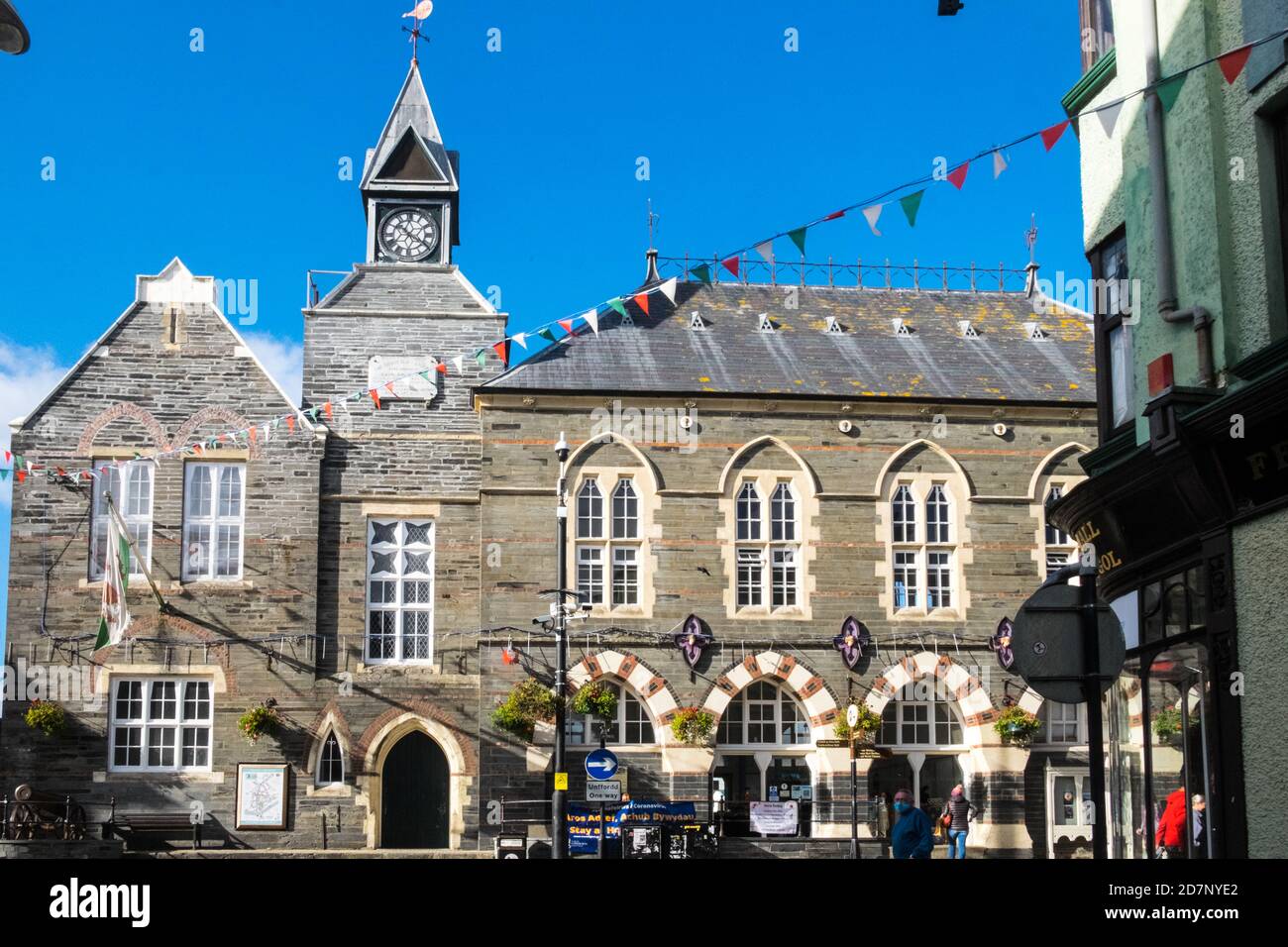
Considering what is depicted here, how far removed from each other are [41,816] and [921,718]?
1480 cm

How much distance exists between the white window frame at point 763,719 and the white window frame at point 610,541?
8.17 ft

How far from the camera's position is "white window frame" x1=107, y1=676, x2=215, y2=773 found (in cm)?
2658

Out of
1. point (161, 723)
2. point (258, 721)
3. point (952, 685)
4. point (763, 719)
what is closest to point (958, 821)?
point (952, 685)

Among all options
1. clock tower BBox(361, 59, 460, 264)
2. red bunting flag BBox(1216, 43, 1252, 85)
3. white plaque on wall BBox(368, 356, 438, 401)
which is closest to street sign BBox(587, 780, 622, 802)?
white plaque on wall BBox(368, 356, 438, 401)

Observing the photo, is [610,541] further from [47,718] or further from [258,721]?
[47,718]

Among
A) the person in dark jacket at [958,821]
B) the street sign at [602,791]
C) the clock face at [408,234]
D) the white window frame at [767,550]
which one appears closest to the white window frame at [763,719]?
the white window frame at [767,550]

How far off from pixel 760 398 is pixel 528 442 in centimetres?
430

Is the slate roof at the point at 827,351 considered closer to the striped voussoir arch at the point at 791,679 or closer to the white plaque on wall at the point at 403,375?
the white plaque on wall at the point at 403,375

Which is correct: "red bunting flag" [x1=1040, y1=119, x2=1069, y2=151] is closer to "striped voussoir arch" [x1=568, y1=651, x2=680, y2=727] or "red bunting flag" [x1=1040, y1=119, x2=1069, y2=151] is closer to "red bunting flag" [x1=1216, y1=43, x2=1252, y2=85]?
"red bunting flag" [x1=1216, y1=43, x2=1252, y2=85]

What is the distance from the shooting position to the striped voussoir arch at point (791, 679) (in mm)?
27047

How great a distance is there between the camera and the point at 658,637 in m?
27.1

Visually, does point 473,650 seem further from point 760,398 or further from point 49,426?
point 49,426

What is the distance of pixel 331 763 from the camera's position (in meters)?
27.0

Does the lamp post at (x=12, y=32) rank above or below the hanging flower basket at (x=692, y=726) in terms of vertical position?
above
